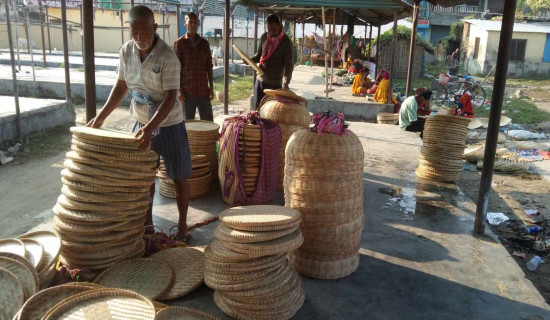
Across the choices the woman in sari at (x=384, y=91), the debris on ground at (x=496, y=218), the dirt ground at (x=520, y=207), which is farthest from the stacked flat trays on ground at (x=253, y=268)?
the woman in sari at (x=384, y=91)

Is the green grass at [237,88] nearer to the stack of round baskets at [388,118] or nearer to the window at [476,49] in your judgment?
the stack of round baskets at [388,118]

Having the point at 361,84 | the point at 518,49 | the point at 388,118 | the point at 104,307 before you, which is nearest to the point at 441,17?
the point at 518,49

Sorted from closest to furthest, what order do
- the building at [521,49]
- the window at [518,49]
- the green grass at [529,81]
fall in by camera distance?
the green grass at [529,81], the building at [521,49], the window at [518,49]

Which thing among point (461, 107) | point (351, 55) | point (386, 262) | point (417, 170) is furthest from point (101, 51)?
point (386, 262)

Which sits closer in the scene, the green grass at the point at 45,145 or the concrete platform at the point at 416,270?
the concrete platform at the point at 416,270

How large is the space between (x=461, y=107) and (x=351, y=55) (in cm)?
1303

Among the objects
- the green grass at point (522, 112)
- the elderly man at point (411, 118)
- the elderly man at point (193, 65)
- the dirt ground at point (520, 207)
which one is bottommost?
the dirt ground at point (520, 207)

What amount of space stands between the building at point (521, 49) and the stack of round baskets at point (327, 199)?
78.8 feet

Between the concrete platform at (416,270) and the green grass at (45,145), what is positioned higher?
the concrete platform at (416,270)

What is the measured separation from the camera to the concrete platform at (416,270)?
287cm

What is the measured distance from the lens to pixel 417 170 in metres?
6.00

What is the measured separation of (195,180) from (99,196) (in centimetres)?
168

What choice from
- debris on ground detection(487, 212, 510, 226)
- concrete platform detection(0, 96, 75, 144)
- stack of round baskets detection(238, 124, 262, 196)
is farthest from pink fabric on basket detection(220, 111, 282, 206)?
concrete platform detection(0, 96, 75, 144)

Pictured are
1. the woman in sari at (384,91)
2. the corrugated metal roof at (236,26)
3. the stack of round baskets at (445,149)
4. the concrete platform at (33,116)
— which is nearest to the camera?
the stack of round baskets at (445,149)
